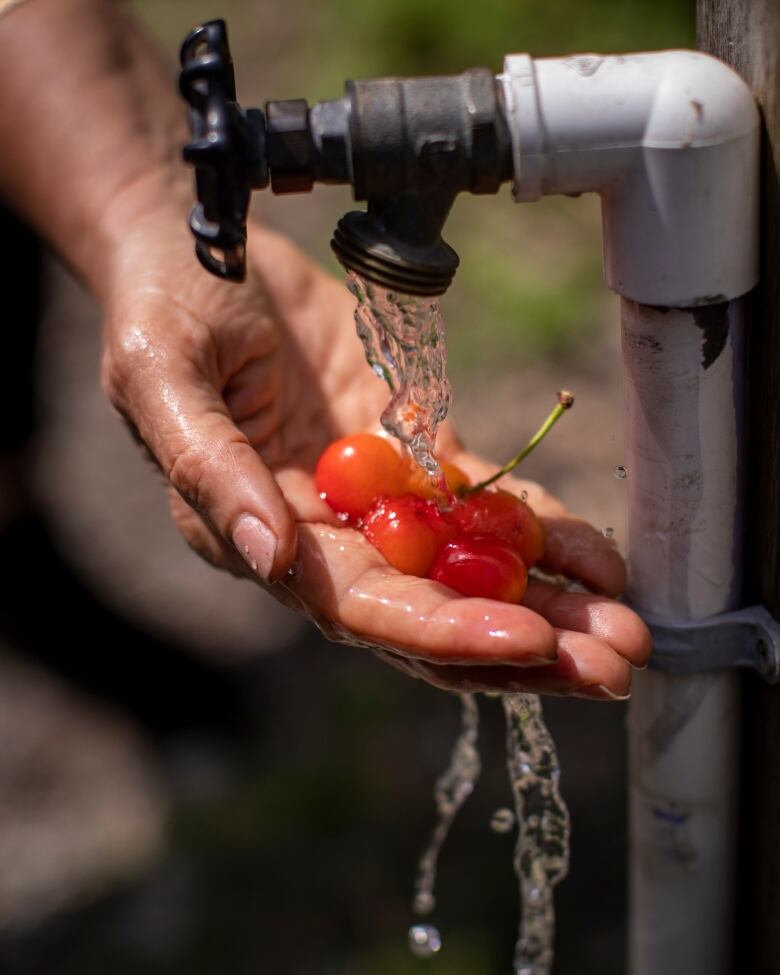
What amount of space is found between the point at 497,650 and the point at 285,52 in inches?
177

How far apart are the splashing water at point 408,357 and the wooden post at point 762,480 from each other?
14.0 inches

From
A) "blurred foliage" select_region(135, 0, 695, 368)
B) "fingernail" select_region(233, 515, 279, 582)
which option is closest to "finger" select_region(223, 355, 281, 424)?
"fingernail" select_region(233, 515, 279, 582)

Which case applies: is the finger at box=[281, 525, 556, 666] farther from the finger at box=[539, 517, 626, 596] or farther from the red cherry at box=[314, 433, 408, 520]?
the finger at box=[539, 517, 626, 596]

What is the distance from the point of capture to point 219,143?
1087 millimetres

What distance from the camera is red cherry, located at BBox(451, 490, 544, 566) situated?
1.52 meters

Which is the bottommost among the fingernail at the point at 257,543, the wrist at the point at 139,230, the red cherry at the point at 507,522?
the red cherry at the point at 507,522

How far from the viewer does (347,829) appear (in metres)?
2.71

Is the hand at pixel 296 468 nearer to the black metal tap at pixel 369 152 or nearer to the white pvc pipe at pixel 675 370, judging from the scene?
the white pvc pipe at pixel 675 370

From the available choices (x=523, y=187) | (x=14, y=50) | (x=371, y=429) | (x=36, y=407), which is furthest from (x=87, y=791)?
(x=523, y=187)

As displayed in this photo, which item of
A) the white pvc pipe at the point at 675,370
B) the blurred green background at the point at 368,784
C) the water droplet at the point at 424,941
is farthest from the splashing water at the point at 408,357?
the blurred green background at the point at 368,784

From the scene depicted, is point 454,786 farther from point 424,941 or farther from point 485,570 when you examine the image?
point 485,570

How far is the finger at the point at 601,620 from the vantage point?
4.21 ft

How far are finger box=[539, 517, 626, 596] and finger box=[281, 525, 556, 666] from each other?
0.24m

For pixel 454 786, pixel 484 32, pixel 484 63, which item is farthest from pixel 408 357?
pixel 484 32
